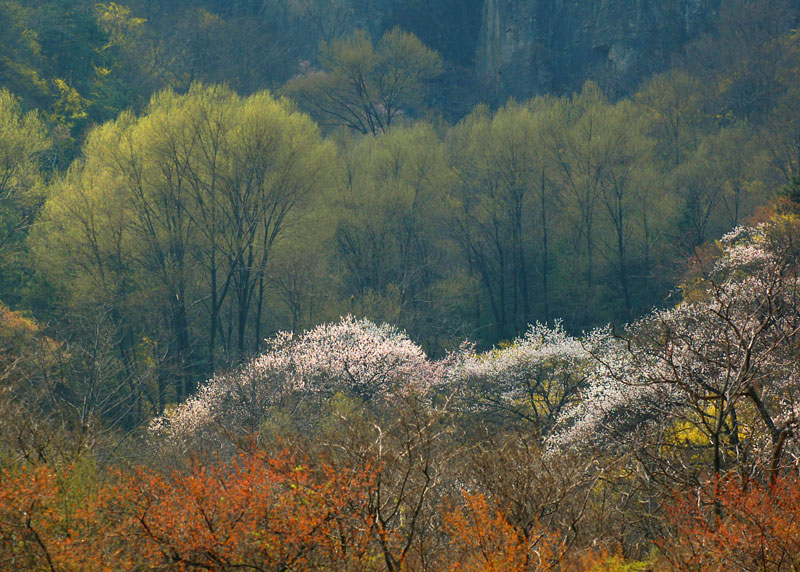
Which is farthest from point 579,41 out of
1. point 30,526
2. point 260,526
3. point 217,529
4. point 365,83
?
point 30,526

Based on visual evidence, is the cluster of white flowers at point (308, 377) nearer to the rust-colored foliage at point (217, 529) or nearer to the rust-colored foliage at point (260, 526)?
the rust-colored foliage at point (217, 529)

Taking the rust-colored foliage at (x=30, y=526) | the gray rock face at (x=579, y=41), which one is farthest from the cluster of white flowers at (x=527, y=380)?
the gray rock face at (x=579, y=41)

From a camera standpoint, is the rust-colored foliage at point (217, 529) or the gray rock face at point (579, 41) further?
the gray rock face at point (579, 41)

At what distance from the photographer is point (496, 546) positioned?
Answer: 9406 millimetres

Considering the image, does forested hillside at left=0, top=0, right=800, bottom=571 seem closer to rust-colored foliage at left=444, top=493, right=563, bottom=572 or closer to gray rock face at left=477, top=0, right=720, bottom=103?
rust-colored foliage at left=444, top=493, right=563, bottom=572

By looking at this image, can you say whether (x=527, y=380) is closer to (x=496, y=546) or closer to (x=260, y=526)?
(x=496, y=546)

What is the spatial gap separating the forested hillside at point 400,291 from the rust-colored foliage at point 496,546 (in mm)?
63

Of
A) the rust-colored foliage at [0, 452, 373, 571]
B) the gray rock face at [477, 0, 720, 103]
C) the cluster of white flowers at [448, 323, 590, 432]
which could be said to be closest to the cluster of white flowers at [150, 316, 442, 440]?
the cluster of white flowers at [448, 323, 590, 432]

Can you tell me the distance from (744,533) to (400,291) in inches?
1010

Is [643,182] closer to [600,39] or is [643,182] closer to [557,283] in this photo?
[557,283]

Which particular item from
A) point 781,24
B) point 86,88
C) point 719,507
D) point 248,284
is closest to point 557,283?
point 248,284

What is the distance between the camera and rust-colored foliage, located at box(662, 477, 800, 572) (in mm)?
8539

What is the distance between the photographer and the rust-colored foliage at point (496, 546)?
897cm

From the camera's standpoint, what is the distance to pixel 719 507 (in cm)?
977
